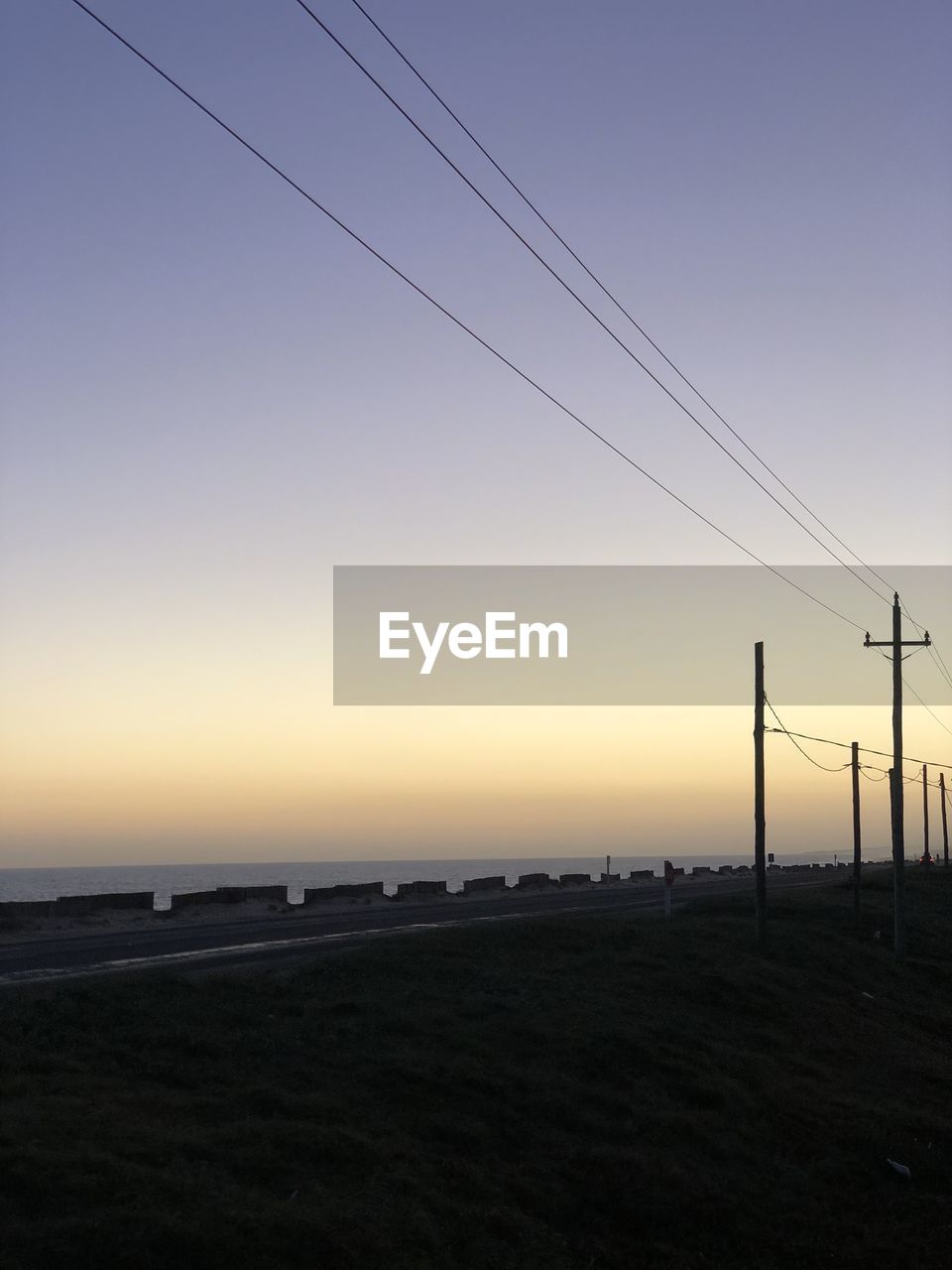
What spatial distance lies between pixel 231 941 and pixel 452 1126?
55.8 feet

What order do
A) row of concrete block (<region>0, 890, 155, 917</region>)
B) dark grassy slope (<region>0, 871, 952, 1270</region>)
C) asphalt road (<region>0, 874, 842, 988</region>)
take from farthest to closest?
row of concrete block (<region>0, 890, 155, 917</region>) → asphalt road (<region>0, 874, 842, 988</region>) → dark grassy slope (<region>0, 871, 952, 1270</region>)

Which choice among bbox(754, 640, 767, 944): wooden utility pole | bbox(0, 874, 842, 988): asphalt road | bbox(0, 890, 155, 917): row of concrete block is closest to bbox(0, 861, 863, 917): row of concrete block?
bbox(0, 890, 155, 917): row of concrete block

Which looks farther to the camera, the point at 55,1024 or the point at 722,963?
the point at 722,963

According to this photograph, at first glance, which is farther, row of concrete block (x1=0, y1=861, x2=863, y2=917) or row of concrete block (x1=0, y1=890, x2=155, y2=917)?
row of concrete block (x1=0, y1=861, x2=863, y2=917)

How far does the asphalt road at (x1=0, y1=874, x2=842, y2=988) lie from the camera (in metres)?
25.2

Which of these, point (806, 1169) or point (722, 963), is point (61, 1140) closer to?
point (806, 1169)

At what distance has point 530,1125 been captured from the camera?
679 inches

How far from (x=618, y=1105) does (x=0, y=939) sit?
18414mm

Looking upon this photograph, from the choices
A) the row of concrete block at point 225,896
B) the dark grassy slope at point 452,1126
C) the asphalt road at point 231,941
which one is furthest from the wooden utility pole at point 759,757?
the row of concrete block at point 225,896

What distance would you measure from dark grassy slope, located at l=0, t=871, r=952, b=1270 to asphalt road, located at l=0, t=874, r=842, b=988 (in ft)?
10.7

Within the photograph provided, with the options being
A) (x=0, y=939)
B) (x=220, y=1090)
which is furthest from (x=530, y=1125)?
(x=0, y=939)

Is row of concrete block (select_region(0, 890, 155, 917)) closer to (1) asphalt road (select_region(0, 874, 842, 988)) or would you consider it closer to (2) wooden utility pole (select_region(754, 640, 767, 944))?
(1) asphalt road (select_region(0, 874, 842, 988))

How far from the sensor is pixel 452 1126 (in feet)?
53.2

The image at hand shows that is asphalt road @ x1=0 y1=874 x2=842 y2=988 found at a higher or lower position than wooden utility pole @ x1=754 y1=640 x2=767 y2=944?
lower
